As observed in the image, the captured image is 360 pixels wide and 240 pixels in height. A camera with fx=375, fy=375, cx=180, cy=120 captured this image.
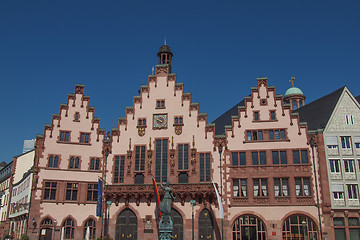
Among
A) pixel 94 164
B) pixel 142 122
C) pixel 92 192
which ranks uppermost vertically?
pixel 142 122

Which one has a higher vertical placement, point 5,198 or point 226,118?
point 226,118

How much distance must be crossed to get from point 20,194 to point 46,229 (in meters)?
13.2

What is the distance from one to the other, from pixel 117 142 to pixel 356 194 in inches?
1113

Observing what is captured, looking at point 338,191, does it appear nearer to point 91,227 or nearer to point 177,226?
point 177,226

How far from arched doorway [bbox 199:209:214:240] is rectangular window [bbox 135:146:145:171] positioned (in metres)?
9.13

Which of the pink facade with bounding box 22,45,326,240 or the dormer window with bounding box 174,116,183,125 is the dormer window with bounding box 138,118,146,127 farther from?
the dormer window with bounding box 174,116,183,125

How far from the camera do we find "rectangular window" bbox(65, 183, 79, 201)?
4444cm

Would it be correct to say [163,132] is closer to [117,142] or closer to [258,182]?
[117,142]

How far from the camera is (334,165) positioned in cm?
4219

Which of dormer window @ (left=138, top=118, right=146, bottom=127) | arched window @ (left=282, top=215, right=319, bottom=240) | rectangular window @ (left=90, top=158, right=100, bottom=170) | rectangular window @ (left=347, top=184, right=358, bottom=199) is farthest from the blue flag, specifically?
rectangular window @ (left=347, top=184, right=358, bottom=199)

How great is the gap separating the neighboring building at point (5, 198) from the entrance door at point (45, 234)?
743 inches

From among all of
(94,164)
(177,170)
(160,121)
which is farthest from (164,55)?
(94,164)

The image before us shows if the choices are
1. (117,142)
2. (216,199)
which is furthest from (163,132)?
(216,199)

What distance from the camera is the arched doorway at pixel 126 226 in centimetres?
4344
